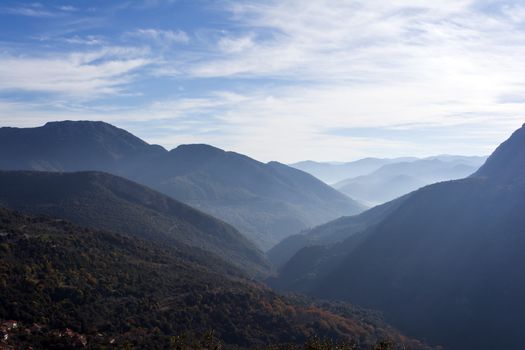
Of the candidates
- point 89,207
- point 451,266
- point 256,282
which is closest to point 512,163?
point 451,266

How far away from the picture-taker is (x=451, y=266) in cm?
14425

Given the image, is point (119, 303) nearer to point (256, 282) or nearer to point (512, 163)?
point (256, 282)

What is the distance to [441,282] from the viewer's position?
141 metres

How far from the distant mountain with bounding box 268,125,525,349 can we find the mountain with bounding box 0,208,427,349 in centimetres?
Result: 2383

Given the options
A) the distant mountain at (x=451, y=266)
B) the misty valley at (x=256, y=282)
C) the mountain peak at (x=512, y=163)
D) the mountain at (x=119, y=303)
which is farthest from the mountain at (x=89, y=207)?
the mountain peak at (x=512, y=163)

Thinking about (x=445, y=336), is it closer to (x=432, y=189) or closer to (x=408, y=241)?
(x=408, y=241)

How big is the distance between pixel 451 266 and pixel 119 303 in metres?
107

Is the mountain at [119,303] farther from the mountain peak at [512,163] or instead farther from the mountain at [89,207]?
the mountain peak at [512,163]

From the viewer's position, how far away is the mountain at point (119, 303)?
6203 cm

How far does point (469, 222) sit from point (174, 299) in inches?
4333

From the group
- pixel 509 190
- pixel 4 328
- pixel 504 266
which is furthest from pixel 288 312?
pixel 509 190

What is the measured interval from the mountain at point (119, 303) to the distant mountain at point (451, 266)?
938 inches

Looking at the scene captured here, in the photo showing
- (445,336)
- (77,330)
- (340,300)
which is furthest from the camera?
(340,300)

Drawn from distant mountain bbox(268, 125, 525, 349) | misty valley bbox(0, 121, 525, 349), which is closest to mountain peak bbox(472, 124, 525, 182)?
distant mountain bbox(268, 125, 525, 349)
